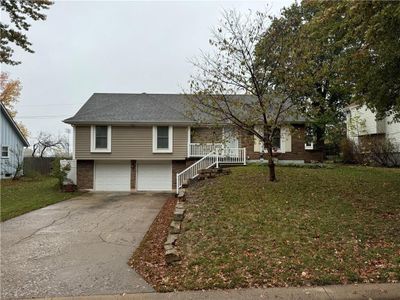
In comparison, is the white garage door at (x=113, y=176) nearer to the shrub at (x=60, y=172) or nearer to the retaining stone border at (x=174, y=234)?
the shrub at (x=60, y=172)

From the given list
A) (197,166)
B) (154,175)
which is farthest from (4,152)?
(197,166)

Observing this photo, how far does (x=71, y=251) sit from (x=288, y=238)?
4.17 metres

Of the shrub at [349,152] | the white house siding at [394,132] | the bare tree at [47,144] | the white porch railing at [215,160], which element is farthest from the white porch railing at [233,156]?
the bare tree at [47,144]

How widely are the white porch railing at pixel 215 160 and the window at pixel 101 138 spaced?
5.37 metres

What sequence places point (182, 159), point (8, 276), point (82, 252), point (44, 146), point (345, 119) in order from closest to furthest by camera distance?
1. point (8, 276)
2. point (82, 252)
3. point (182, 159)
4. point (345, 119)
5. point (44, 146)

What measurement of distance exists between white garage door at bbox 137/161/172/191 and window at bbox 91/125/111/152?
2.14m

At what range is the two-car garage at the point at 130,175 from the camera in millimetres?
19641

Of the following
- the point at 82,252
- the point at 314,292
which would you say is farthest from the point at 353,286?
the point at 82,252

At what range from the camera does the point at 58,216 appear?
1078 cm

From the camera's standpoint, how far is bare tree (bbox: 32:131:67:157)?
33625mm

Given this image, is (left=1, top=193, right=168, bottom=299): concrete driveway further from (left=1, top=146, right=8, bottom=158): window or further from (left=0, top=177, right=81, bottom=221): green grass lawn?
(left=1, top=146, right=8, bottom=158): window

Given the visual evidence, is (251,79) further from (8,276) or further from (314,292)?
(8,276)

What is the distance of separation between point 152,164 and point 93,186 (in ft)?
11.8

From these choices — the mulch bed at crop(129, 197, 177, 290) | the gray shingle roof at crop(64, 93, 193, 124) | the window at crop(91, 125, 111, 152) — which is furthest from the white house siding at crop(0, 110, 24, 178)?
the mulch bed at crop(129, 197, 177, 290)
